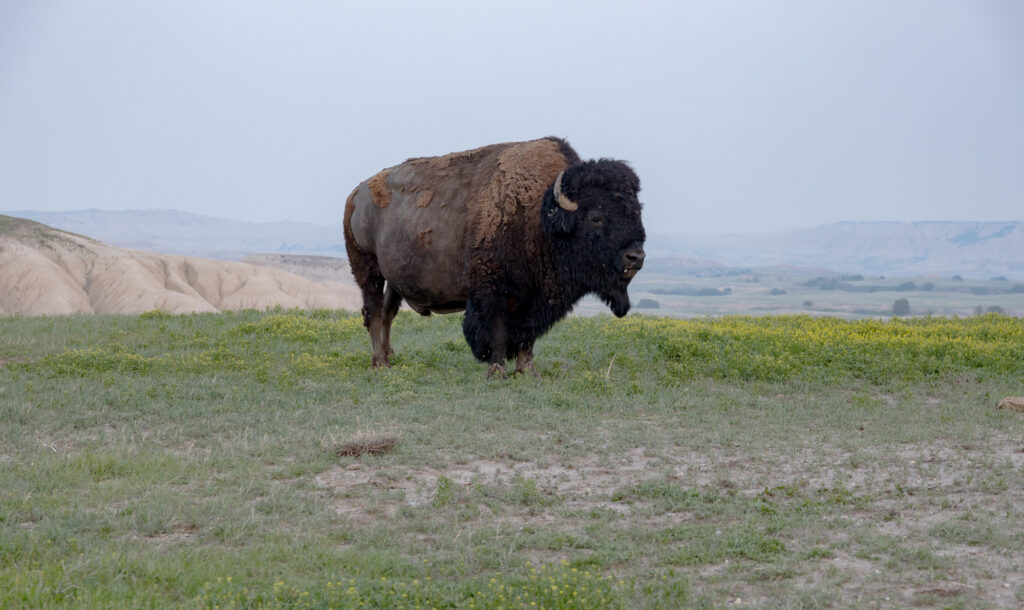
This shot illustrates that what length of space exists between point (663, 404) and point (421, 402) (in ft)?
8.62

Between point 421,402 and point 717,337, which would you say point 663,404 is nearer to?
point 421,402

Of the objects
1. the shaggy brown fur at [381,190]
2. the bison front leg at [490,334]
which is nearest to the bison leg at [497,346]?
the bison front leg at [490,334]

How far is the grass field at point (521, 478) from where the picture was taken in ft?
15.1

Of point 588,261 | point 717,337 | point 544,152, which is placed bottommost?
point 717,337

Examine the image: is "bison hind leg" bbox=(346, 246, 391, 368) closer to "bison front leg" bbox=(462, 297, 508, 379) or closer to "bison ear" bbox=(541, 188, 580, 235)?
"bison front leg" bbox=(462, 297, 508, 379)

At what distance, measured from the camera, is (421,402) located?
9.37 metres

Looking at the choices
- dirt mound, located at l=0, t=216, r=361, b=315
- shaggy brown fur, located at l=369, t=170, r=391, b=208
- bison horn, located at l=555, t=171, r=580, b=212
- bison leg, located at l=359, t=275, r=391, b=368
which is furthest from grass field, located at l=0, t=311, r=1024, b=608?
dirt mound, located at l=0, t=216, r=361, b=315

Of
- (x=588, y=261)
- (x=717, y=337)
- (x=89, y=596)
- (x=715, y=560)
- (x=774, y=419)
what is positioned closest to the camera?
(x=89, y=596)

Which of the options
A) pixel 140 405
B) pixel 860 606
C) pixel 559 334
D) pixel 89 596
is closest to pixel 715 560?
pixel 860 606

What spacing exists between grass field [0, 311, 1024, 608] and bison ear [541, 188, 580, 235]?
1.82 m

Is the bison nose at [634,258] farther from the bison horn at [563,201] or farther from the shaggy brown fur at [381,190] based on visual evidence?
the shaggy brown fur at [381,190]

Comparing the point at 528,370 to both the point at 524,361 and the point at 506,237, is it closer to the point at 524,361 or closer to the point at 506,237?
the point at 524,361

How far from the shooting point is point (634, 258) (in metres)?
10.0

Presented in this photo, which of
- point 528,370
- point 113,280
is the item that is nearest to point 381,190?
point 528,370
